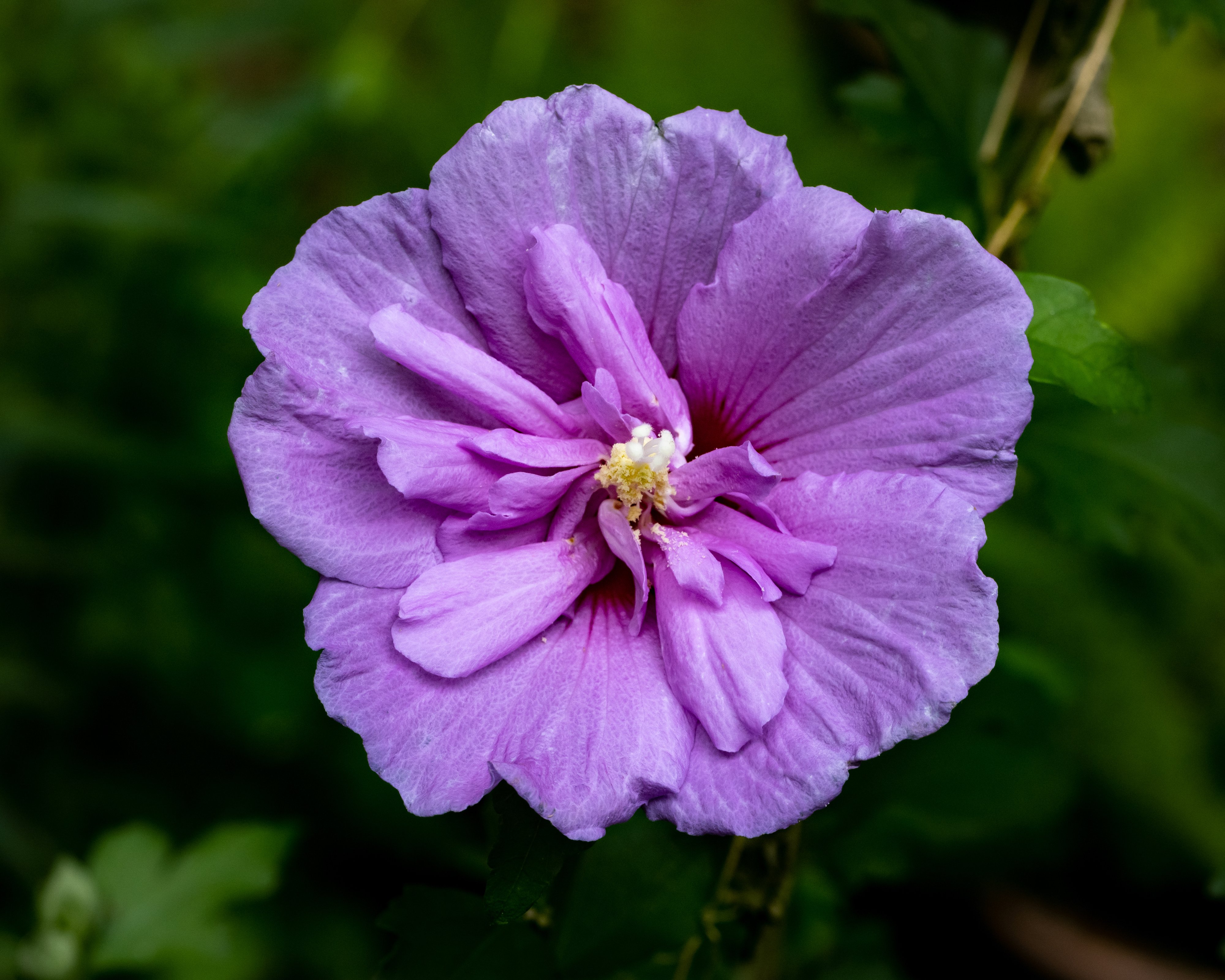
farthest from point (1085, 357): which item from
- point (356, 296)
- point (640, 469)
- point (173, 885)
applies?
point (173, 885)

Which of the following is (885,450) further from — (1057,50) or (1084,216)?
(1084,216)

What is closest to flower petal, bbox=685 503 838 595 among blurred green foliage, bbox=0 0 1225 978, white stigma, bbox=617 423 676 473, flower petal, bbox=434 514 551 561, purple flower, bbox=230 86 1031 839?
purple flower, bbox=230 86 1031 839

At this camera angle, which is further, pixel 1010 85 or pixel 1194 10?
pixel 1010 85

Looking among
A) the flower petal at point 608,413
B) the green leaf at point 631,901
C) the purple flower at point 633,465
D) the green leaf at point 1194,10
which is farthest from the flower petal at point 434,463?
the green leaf at point 1194,10

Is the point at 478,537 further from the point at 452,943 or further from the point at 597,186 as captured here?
the point at 452,943

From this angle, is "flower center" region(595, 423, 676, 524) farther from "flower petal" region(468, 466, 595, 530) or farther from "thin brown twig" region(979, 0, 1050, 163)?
"thin brown twig" region(979, 0, 1050, 163)
